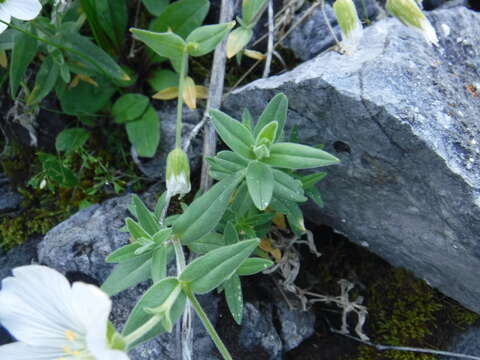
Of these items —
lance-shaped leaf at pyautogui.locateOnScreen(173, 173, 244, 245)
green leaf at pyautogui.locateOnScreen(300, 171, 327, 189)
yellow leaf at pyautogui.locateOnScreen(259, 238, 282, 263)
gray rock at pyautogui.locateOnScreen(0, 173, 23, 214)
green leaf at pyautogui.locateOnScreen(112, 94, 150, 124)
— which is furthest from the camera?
gray rock at pyautogui.locateOnScreen(0, 173, 23, 214)

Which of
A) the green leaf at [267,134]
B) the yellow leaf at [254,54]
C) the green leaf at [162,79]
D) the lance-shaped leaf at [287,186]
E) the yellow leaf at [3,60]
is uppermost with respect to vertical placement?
the yellow leaf at [3,60]

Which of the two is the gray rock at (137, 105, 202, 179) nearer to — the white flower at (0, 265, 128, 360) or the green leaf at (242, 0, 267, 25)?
the green leaf at (242, 0, 267, 25)

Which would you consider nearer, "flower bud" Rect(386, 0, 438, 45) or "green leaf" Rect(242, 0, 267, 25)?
"flower bud" Rect(386, 0, 438, 45)

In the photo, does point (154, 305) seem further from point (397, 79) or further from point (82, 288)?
point (397, 79)

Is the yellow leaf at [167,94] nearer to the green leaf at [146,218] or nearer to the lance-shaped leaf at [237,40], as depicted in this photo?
the lance-shaped leaf at [237,40]

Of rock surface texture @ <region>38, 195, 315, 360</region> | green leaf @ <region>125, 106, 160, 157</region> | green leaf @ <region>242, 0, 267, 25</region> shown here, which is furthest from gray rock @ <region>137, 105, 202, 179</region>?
green leaf @ <region>242, 0, 267, 25</region>

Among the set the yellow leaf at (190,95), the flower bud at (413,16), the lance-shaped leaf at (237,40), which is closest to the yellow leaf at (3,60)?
the yellow leaf at (190,95)

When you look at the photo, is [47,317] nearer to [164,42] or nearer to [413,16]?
[164,42]

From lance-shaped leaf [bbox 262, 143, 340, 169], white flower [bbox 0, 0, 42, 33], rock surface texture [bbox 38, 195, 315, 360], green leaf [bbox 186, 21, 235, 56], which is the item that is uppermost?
white flower [bbox 0, 0, 42, 33]
